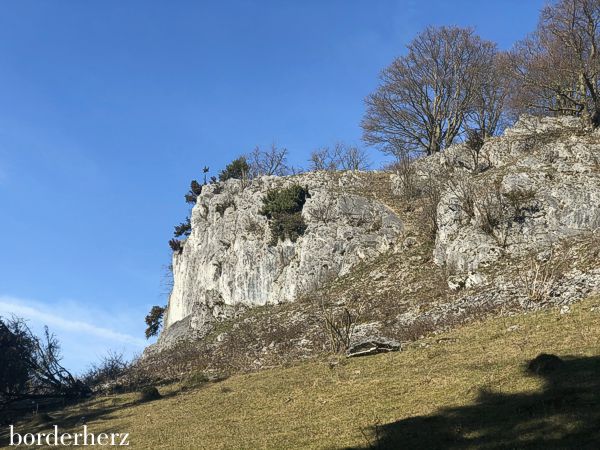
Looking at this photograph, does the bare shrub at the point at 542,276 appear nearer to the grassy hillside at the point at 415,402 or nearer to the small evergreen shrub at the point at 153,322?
the grassy hillside at the point at 415,402

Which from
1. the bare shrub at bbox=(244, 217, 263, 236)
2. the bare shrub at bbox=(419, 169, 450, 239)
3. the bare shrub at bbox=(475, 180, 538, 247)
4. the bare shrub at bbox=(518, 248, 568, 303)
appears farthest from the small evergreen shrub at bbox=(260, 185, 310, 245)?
the bare shrub at bbox=(518, 248, 568, 303)

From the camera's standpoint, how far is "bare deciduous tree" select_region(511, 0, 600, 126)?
4022 cm

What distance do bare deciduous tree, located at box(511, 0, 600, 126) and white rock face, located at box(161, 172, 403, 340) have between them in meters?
15.9

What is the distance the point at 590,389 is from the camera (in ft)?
39.0

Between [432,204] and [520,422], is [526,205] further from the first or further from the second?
[520,422]

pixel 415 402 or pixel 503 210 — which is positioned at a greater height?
pixel 503 210

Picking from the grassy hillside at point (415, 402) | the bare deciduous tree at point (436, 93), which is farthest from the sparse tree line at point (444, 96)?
the grassy hillside at point (415, 402)

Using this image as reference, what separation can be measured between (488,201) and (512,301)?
29.8 ft

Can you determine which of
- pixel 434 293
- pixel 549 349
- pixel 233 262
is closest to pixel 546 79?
pixel 434 293

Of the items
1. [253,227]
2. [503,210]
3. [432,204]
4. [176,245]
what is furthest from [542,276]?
[176,245]

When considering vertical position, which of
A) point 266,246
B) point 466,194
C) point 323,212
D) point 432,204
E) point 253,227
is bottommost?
point 466,194

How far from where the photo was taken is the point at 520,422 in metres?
10.8

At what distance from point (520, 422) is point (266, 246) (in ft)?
116

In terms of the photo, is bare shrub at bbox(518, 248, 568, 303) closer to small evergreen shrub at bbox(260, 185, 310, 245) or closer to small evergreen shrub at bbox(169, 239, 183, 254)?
small evergreen shrub at bbox(260, 185, 310, 245)
